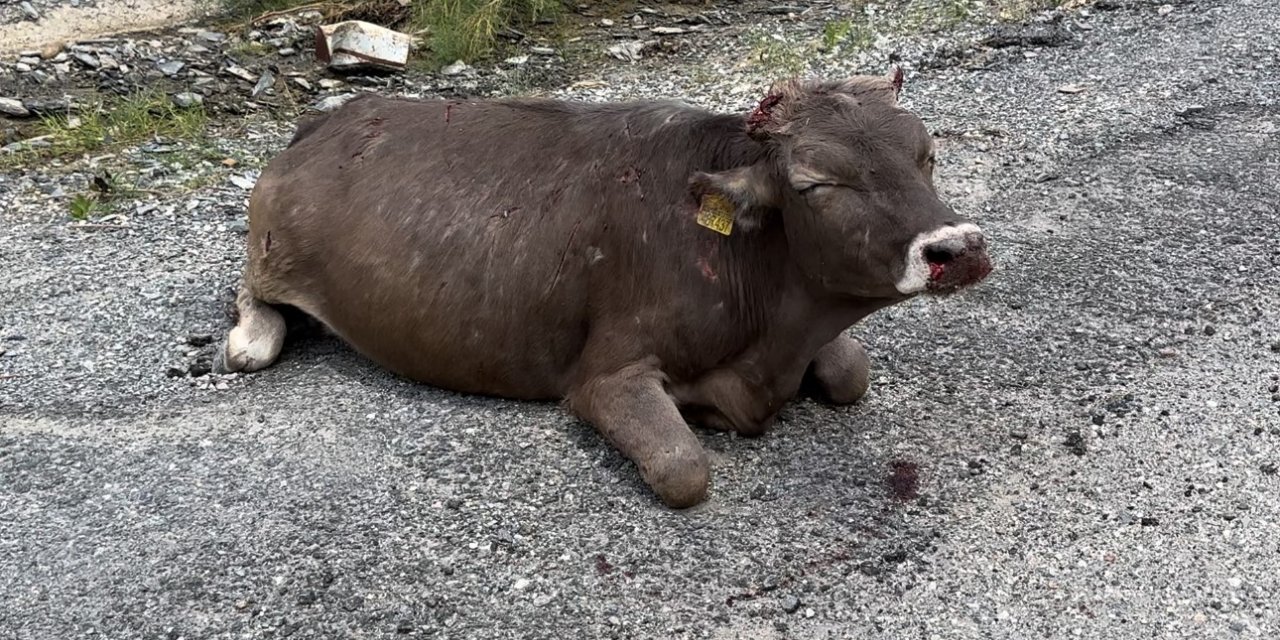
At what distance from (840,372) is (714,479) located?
0.82m

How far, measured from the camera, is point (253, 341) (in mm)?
5938

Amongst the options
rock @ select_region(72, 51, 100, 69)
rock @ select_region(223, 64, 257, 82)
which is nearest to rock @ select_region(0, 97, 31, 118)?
rock @ select_region(72, 51, 100, 69)

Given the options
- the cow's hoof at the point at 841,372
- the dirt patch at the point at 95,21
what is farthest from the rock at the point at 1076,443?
the dirt patch at the point at 95,21

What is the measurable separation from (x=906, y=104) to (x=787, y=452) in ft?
15.5

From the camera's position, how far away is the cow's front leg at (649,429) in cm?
472

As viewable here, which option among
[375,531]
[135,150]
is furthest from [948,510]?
[135,150]

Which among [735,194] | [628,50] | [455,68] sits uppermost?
[735,194]

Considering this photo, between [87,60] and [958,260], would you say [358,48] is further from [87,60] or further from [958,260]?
[958,260]

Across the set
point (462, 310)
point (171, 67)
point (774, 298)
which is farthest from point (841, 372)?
point (171, 67)

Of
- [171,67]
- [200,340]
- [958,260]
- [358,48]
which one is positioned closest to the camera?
[958,260]

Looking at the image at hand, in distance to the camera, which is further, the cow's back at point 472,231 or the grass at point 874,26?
the grass at point 874,26

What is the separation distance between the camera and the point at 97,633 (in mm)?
4133

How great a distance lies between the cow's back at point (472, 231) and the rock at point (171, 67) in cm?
489

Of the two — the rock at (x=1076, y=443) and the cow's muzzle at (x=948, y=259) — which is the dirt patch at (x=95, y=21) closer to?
the cow's muzzle at (x=948, y=259)
